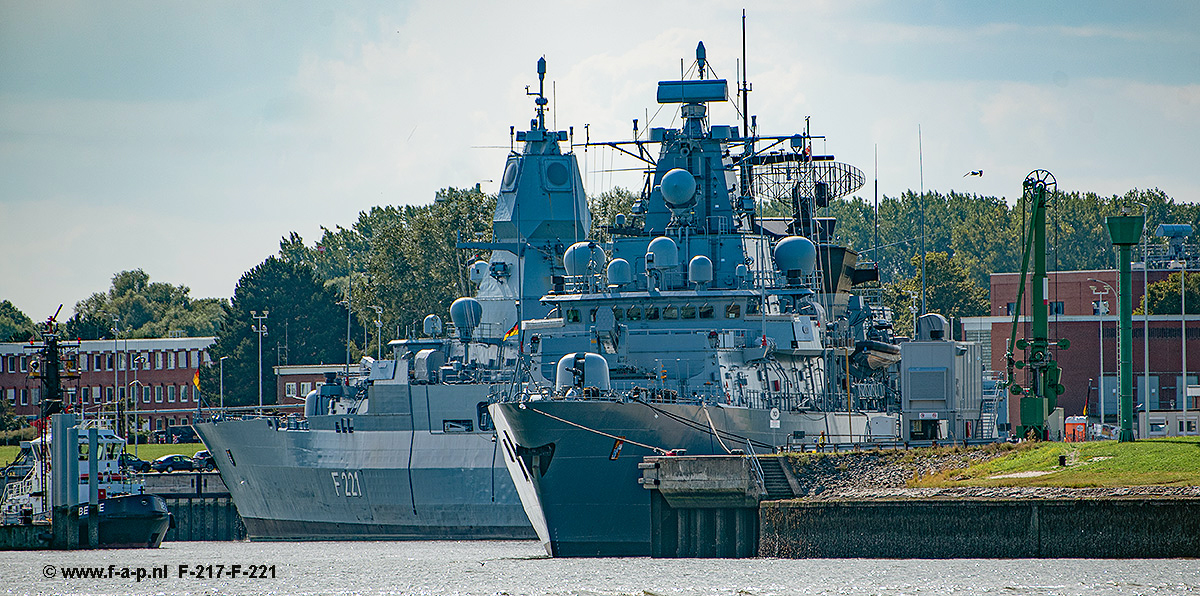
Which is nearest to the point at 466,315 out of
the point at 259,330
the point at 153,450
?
the point at 153,450

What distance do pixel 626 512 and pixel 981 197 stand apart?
118 m

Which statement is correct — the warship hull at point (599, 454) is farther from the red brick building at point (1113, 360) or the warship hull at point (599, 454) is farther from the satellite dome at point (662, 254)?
the red brick building at point (1113, 360)

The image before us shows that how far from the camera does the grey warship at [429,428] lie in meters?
44.2

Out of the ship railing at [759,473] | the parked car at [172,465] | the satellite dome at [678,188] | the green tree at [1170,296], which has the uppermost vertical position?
the satellite dome at [678,188]

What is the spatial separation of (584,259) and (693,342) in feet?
16.8

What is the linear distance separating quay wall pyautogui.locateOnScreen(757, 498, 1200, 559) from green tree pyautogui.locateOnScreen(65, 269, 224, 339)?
262 feet

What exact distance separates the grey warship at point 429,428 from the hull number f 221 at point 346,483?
0.05m

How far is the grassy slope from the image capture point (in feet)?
93.5

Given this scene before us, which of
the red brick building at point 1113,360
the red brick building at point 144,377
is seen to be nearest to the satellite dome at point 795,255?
the red brick building at point 1113,360

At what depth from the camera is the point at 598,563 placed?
3353 cm

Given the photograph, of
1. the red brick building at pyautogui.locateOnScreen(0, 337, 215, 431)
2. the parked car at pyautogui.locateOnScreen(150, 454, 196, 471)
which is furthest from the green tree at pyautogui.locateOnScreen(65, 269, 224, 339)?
the parked car at pyautogui.locateOnScreen(150, 454, 196, 471)

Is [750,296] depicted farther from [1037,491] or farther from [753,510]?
[1037,491]

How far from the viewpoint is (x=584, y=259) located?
4250 cm

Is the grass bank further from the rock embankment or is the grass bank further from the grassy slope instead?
the grassy slope
